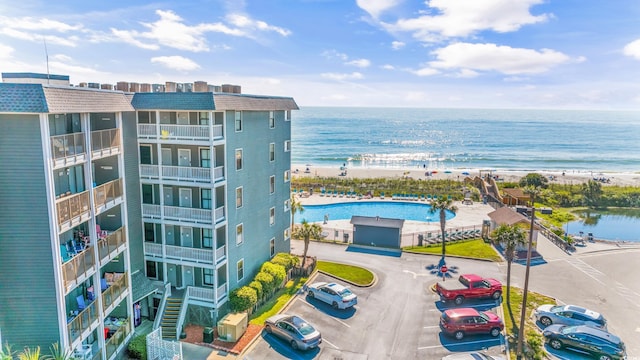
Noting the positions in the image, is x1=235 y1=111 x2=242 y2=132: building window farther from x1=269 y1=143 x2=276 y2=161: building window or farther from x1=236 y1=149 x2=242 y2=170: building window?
x1=269 y1=143 x2=276 y2=161: building window

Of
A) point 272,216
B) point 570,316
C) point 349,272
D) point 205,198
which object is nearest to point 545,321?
point 570,316

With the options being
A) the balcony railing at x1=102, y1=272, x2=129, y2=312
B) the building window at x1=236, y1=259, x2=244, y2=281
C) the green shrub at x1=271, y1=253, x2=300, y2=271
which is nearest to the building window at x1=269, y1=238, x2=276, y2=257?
the green shrub at x1=271, y1=253, x2=300, y2=271

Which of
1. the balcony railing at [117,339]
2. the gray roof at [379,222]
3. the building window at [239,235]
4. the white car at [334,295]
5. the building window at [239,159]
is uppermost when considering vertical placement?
the building window at [239,159]

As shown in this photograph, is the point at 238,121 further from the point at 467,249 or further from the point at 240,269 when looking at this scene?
the point at 467,249

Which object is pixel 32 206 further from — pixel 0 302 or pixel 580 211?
pixel 580 211

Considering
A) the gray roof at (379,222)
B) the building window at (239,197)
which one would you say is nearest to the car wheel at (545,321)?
the gray roof at (379,222)

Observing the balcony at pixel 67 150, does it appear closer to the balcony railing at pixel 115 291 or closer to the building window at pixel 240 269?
the balcony railing at pixel 115 291
